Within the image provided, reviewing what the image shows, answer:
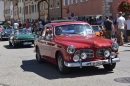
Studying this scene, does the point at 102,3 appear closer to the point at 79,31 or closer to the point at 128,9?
the point at 128,9

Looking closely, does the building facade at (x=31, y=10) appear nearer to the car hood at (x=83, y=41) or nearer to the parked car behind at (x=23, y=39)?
the parked car behind at (x=23, y=39)

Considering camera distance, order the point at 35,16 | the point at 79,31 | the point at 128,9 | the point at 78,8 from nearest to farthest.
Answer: the point at 79,31, the point at 128,9, the point at 78,8, the point at 35,16

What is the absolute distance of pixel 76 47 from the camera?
29.2 feet

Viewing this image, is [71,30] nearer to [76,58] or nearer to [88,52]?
[88,52]

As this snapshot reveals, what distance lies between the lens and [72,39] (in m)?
9.62

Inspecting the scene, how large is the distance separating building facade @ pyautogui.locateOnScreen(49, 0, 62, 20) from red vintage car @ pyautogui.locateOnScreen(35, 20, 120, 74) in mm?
32354

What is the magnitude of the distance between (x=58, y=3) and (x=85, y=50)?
117 feet

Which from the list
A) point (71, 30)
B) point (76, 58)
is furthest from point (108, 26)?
point (76, 58)

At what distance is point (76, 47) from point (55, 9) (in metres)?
36.7

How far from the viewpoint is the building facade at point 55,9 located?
43406mm

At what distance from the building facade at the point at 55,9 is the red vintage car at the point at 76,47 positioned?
32.4m

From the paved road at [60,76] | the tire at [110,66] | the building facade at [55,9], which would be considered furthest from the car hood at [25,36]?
the building facade at [55,9]

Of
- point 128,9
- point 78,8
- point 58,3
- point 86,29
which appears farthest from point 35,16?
point 86,29

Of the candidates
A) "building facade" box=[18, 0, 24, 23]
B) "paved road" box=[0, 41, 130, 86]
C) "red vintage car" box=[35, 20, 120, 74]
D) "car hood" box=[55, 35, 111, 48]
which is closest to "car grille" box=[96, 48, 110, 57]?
"red vintage car" box=[35, 20, 120, 74]
